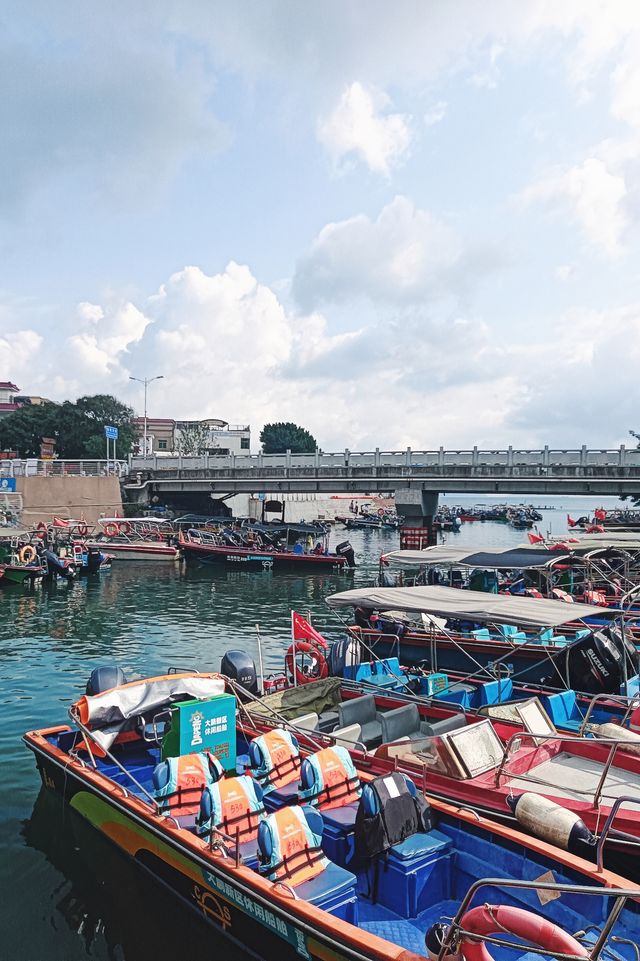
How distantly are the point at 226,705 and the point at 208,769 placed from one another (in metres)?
1.31

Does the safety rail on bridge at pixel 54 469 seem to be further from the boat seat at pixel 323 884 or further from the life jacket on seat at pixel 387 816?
the boat seat at pixel 323 884

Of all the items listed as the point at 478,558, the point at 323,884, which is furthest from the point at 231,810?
the point at 478,558

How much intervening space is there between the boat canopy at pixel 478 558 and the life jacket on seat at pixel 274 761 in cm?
1225

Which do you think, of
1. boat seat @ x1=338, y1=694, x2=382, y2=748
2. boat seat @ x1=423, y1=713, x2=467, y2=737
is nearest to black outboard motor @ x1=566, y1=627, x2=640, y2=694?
boat seat @ x1=423, y1=713, x2=467, y2=737

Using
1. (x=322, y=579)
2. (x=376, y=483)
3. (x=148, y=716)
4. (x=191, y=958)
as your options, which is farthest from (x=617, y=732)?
(x=376, y=483)

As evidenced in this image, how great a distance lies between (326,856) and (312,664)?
29.8ft

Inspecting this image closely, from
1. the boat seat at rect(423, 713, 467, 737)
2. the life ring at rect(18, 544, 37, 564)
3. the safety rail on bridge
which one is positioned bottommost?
the boat seat at rect(423, 713, 467, 737)

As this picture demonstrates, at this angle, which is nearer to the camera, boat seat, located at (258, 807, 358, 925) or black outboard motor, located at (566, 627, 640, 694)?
boat seat, located at (258, 807, 358, 925)

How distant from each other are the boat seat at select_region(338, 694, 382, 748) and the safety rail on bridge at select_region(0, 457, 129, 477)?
46838 millimetres

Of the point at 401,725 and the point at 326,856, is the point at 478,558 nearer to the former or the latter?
the point at 401,725

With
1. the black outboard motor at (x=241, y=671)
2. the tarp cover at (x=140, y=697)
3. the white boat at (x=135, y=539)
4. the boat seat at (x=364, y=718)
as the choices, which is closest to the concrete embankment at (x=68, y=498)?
the white boat at (x=135, y=539)

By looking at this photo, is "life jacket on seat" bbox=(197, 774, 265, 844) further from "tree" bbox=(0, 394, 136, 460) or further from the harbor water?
"tree" bbox=(0, 394, 136, 460)

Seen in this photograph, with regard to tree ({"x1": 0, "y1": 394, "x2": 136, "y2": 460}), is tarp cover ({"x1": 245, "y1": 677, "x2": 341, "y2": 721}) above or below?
below

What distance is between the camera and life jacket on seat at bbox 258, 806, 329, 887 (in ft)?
23.2
